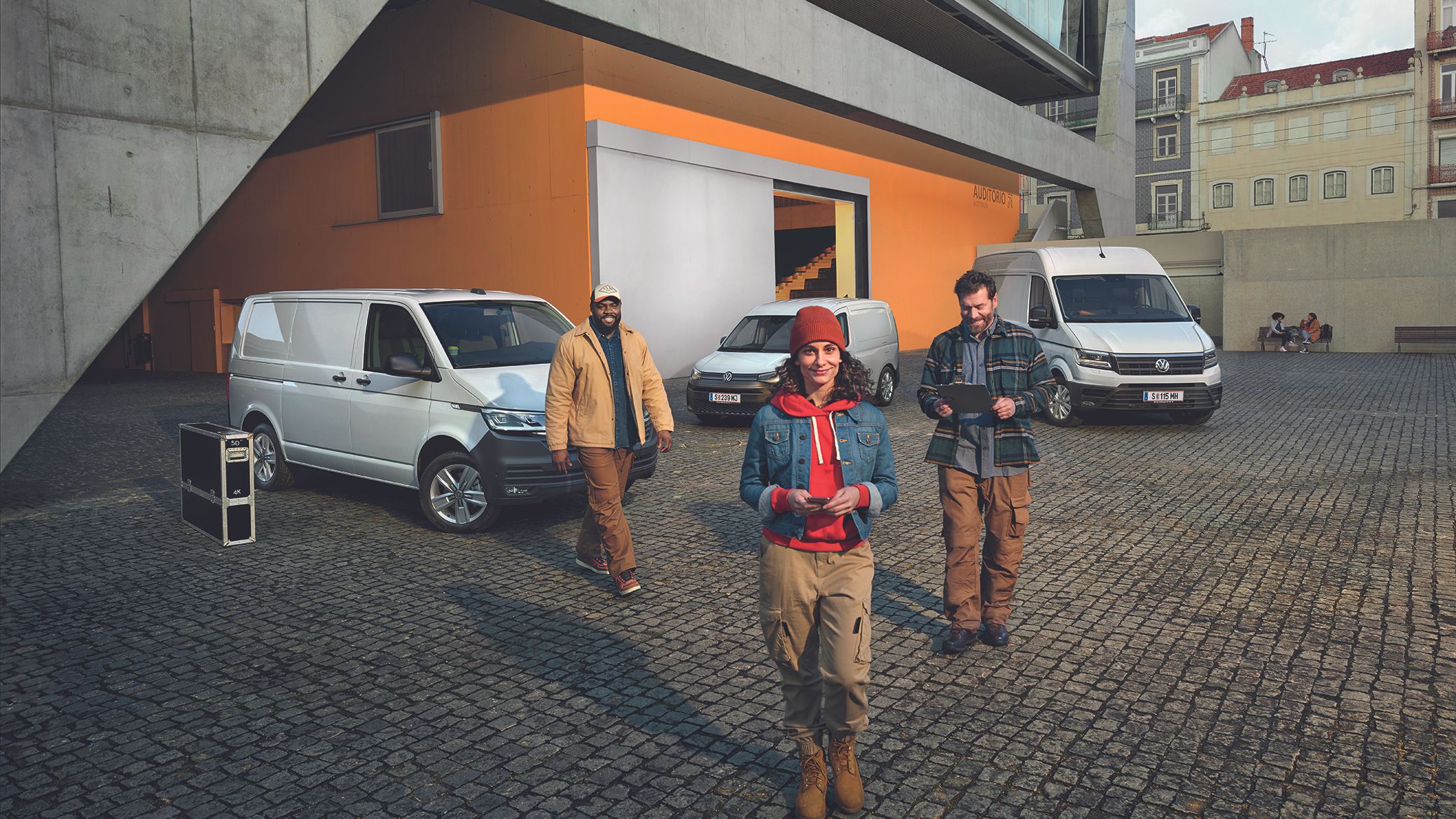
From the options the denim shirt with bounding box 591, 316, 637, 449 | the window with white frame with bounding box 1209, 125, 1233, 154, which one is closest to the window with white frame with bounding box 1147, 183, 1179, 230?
the window with white frame with bounding box 1209, 125, 1233, 154

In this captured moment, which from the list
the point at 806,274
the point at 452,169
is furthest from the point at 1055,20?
the point at 452,169

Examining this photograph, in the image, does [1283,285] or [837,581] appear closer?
[837,581]

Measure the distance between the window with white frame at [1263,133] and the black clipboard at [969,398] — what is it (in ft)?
185

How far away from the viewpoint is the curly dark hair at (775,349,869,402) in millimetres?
3336

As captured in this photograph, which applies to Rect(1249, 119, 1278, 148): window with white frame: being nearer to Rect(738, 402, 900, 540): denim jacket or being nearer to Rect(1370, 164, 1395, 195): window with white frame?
Rect(1370, 164, 1395, 195): window with white frame

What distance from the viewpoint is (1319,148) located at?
171 ft

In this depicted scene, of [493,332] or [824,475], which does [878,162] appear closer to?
[493,332]

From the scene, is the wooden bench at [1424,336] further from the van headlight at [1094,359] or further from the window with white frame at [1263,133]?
the window with white frame at [1263,133]

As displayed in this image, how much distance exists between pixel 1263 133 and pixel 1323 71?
19.9ft

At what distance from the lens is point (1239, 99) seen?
53188 millimetres

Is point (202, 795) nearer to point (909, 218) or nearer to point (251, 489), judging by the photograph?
point (251, 489)

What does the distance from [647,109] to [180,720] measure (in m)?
17.3

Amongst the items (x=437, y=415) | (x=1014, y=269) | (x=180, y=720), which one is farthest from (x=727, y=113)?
(x=180, y=720)

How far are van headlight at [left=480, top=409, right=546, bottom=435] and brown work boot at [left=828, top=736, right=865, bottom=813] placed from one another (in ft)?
14.9
